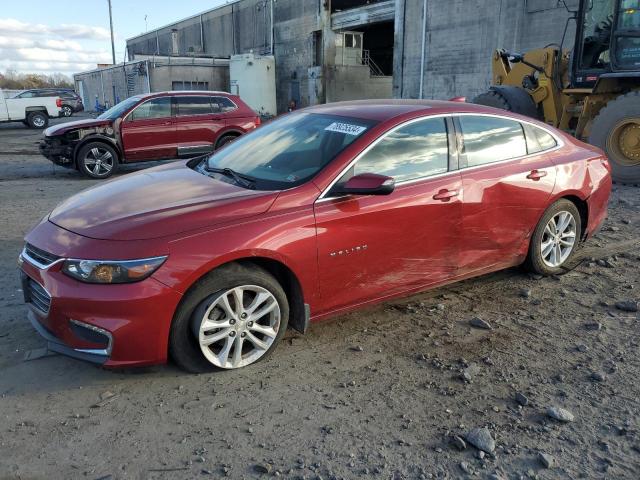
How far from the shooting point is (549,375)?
10.8 ft

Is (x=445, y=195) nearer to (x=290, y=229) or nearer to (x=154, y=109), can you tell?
(x=290, y=229)

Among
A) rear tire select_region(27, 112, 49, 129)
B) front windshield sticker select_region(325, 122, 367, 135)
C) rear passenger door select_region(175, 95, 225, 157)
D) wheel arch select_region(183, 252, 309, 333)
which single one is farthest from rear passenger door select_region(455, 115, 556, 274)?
rear tire select_region(27, 112, 49, 129)

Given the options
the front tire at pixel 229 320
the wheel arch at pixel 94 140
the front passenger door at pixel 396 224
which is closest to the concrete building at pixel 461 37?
the wheel arch at pixel 94 140

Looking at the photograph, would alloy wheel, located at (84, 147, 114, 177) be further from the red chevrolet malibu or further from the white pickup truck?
the white pickup truck

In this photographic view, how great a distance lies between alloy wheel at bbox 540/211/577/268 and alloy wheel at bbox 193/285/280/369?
274 centimetres

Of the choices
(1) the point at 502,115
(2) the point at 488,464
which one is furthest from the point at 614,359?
(1) the point at 502,115

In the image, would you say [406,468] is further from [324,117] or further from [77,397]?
[324,117]

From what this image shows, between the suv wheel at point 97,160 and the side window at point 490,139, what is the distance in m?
8.47

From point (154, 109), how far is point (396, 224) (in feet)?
28.2

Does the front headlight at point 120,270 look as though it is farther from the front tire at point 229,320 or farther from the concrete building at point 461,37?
the concrete building at point 461,37

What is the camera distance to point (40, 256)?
10.6 ft

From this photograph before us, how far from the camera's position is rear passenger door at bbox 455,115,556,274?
4121mm

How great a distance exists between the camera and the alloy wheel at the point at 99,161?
34.5 ft

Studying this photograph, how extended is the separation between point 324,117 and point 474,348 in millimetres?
2081
